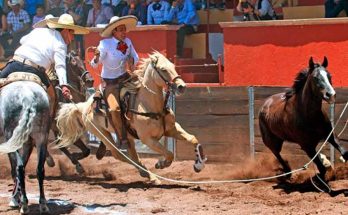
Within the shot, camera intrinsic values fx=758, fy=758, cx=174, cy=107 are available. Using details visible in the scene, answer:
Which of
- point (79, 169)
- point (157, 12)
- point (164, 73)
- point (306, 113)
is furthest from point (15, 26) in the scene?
point (306, 113)

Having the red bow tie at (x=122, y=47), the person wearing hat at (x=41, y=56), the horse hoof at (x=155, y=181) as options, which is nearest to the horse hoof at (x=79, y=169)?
the horse hoof at (x=155, y=181)

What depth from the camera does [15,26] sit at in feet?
62.4

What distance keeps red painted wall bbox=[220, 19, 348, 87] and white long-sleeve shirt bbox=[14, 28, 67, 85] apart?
503 centimetres

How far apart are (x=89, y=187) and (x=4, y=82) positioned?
8.56 feet

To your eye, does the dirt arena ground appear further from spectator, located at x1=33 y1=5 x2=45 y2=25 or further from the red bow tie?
spectator, located at x1=33 y1=5 x2=45 y2=25

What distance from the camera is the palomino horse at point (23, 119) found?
27.5ft

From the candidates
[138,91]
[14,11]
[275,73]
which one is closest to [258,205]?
[138,91]

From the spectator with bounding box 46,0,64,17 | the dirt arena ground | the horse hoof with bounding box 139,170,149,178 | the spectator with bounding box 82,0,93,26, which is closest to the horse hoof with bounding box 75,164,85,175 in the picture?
the dirt arena ground

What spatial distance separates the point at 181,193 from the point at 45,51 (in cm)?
253

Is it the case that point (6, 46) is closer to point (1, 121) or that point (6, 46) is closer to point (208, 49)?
point (208, 49)

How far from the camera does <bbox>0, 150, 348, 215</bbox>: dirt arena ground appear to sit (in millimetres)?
8672

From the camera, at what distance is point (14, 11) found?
62.4 feet

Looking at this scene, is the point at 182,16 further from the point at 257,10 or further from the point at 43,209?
the point at 43,209

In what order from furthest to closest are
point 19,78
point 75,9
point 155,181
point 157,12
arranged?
1. point 75,9
2. point 157,12
3. point 155,181
4. point 19,78
